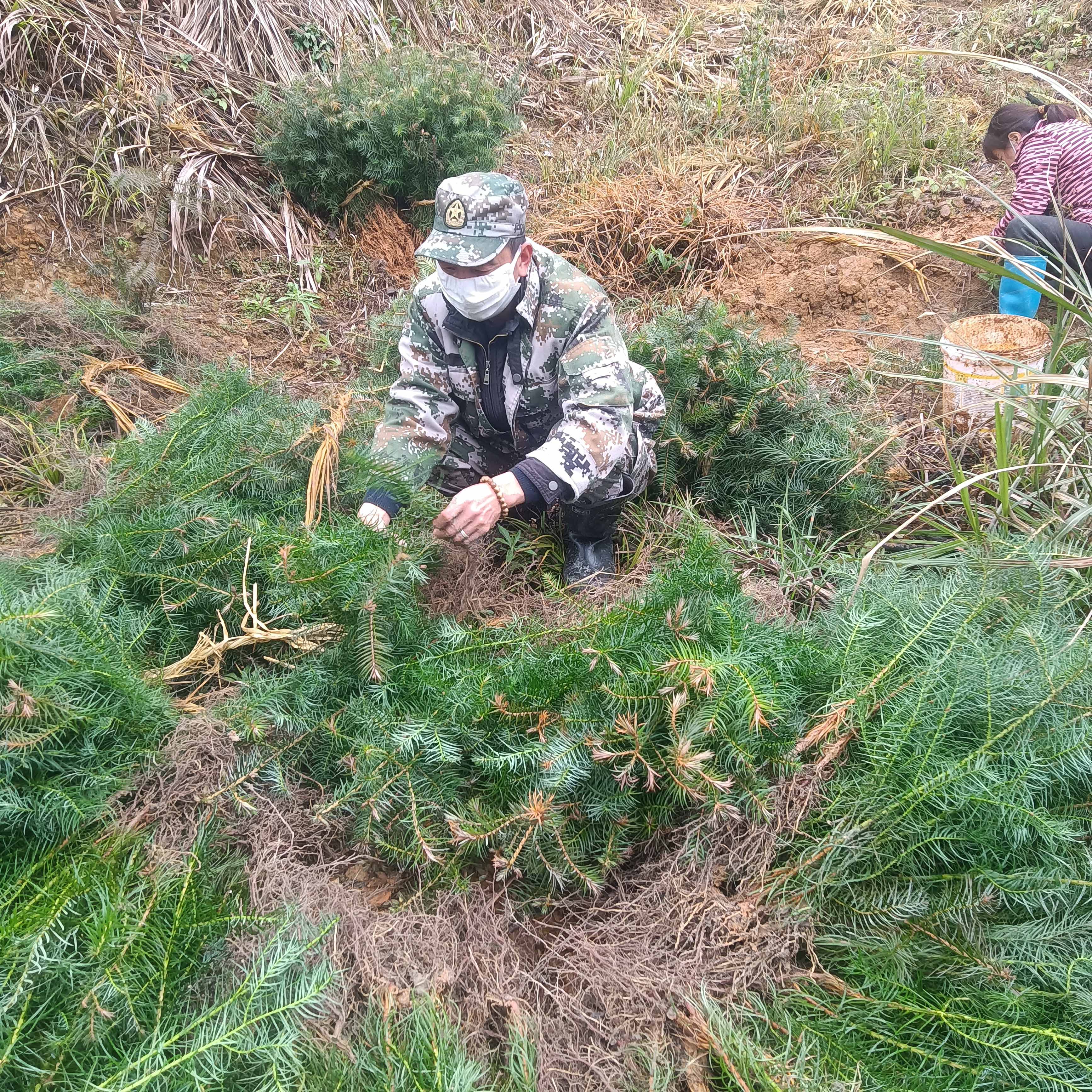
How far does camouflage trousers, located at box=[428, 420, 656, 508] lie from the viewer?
8.56 ft

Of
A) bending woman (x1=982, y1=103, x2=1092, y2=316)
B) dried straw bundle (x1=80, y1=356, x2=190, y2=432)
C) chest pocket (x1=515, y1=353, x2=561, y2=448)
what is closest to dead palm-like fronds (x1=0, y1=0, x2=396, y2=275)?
dried straw bundle (x1=80, y1=356, x2=190, y2=432)

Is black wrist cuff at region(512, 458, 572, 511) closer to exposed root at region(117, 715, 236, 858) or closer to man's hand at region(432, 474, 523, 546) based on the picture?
man's hand at region(432, 474, 523, 546)

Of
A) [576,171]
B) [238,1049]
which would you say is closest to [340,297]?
[576,171]

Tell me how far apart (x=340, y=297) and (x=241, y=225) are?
0.59 meters

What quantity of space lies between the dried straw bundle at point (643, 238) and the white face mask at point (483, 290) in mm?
2048

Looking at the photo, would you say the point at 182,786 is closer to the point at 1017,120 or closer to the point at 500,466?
the point at 500,466

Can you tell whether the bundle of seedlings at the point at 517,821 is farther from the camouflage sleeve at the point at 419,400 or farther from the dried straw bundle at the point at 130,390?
the dried straw bundle at the point at 130,390

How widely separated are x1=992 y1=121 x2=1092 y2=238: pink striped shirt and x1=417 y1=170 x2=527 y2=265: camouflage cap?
9.89ft

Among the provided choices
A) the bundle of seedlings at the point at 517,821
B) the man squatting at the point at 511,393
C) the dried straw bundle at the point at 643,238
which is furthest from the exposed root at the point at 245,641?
the dried straw bundle at the point at 643,238

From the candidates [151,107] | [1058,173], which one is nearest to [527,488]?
[151,107]

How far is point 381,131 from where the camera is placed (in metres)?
3.93

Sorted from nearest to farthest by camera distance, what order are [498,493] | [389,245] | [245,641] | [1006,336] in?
[245,641], [498,493], [1006,336], [389,245]

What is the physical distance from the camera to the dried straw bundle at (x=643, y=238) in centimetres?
427

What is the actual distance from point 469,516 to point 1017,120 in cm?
398
